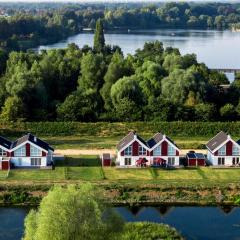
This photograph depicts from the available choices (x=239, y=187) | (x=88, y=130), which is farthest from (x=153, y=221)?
(x=88, y=130)

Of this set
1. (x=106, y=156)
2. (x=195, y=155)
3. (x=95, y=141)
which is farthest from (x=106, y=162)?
(x=95, y=141)

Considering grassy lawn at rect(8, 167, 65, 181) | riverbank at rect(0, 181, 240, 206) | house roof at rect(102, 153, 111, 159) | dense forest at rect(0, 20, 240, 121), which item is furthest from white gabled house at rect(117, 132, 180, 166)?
dense forest at rect(0, 20, 240, 121)

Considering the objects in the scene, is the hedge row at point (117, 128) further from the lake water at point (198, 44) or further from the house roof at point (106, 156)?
the lake water at point (198, 44)

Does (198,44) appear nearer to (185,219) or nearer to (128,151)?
(128,151)

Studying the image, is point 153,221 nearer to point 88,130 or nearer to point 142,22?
point 88,130

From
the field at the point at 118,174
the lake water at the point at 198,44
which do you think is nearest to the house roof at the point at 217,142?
the field at the point at 118,174
